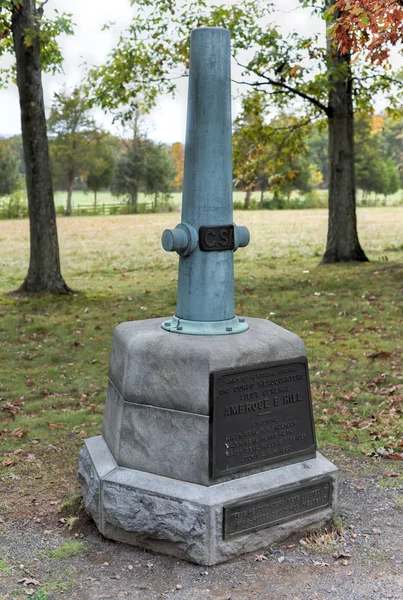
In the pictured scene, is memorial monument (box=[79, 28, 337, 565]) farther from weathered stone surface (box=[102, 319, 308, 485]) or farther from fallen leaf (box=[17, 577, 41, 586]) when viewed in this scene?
fallen leaf (box=[17, 577, 41, 586])

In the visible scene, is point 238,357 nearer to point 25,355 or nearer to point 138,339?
point 138,339

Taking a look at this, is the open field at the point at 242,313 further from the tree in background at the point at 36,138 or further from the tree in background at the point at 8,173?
the tree in background at the point at 8,173

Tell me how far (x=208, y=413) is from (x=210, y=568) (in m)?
1.00

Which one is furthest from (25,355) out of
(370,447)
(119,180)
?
(119,180)

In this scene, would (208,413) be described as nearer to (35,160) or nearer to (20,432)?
(20,432)

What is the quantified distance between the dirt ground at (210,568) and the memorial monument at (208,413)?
5.6 inches

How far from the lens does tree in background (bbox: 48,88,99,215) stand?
52525mm

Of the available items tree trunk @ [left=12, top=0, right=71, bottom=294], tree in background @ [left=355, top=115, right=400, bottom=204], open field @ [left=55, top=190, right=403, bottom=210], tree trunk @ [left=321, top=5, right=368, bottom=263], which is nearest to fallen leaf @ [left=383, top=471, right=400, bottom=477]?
tree trunk @ [left=12, top=0, right=71, bottom=294]

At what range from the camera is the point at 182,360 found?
431 centimetres

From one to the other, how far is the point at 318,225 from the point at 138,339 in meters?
31.5

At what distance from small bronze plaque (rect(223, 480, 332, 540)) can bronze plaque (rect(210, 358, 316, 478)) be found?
240mm

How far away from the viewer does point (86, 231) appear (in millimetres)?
34062

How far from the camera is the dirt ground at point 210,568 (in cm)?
394

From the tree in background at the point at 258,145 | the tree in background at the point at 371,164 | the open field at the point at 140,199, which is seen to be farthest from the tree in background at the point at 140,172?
the tree in background at the point at 258,145
